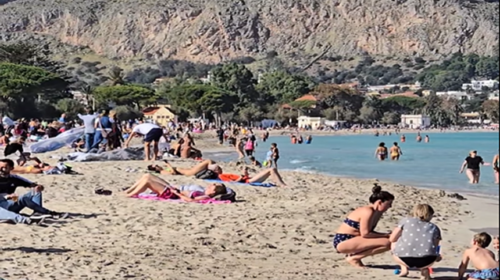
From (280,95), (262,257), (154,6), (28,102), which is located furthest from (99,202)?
(154,6)

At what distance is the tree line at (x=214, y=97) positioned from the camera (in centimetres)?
5149

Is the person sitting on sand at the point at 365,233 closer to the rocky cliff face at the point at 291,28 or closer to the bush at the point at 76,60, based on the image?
the bush at the point at 76,60

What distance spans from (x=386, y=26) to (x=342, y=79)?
21756 mm

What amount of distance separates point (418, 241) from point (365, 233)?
1.80 feet

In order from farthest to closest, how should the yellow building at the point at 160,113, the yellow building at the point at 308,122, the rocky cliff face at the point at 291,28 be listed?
1. the rocky cliff face at the point at 291,28
2. the yellow building at the point at 308,122
3. the yellow building at the point at 160,113

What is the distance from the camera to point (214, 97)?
76.1 m

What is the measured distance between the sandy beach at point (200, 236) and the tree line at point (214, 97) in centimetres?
3914

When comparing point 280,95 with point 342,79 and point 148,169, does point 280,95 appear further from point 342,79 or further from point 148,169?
point 148,169

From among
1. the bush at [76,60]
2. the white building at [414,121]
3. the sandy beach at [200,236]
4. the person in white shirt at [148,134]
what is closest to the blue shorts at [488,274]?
the sandy beach at [200,236]

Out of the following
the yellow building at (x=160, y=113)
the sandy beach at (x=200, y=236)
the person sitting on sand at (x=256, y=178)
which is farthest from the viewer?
the yellow building at (x=160, y=113)

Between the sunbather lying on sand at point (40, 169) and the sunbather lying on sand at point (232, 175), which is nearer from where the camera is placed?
the sunbather lying on sand at point (40, 169)

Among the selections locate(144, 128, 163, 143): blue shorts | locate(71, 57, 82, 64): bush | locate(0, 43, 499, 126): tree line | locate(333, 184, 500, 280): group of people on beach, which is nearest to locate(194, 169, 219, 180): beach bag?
locate(144, 128, 163, 143): blue shorts

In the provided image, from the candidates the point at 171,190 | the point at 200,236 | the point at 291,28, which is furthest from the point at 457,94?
the point at 200,236

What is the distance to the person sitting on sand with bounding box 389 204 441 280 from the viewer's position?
18.0 ft
